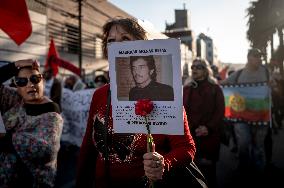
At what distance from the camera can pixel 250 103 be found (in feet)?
20.8

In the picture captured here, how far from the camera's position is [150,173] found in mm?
1922

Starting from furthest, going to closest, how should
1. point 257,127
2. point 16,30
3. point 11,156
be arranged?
1. point 257,127
2. point 16,30
3. point 11,156

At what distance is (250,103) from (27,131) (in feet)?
13.5

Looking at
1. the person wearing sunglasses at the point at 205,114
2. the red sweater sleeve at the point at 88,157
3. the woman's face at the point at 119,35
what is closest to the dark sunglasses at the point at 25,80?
the red sweater sleeve at the point at 88,157

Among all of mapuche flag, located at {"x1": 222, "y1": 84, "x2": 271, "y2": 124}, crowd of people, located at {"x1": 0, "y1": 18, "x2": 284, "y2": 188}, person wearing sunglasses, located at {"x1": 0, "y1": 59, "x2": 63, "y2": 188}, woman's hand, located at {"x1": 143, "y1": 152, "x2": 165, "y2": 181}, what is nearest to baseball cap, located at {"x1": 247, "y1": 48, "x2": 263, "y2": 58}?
mapuche flag, located at {"x1": 222, "y1": 84, "x2": 271, "y2": 124}

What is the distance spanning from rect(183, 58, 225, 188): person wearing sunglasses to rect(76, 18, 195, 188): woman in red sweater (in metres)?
2.51

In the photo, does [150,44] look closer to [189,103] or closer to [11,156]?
[11,156]

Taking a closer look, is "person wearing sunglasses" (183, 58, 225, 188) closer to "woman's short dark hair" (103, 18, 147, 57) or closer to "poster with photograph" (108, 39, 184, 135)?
"woman's short dark hair" (103, 18, 147, 57)

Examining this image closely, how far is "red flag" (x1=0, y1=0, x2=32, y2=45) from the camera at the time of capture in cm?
362

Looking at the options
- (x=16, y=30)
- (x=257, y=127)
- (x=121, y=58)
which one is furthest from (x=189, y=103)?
(x=121, y=58)

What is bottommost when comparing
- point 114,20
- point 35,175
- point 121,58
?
point 35,175

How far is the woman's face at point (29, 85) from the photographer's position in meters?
3.37

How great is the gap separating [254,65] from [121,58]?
4402mm

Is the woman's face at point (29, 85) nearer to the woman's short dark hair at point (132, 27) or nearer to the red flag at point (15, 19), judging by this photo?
the red flag at point (15, 19)
